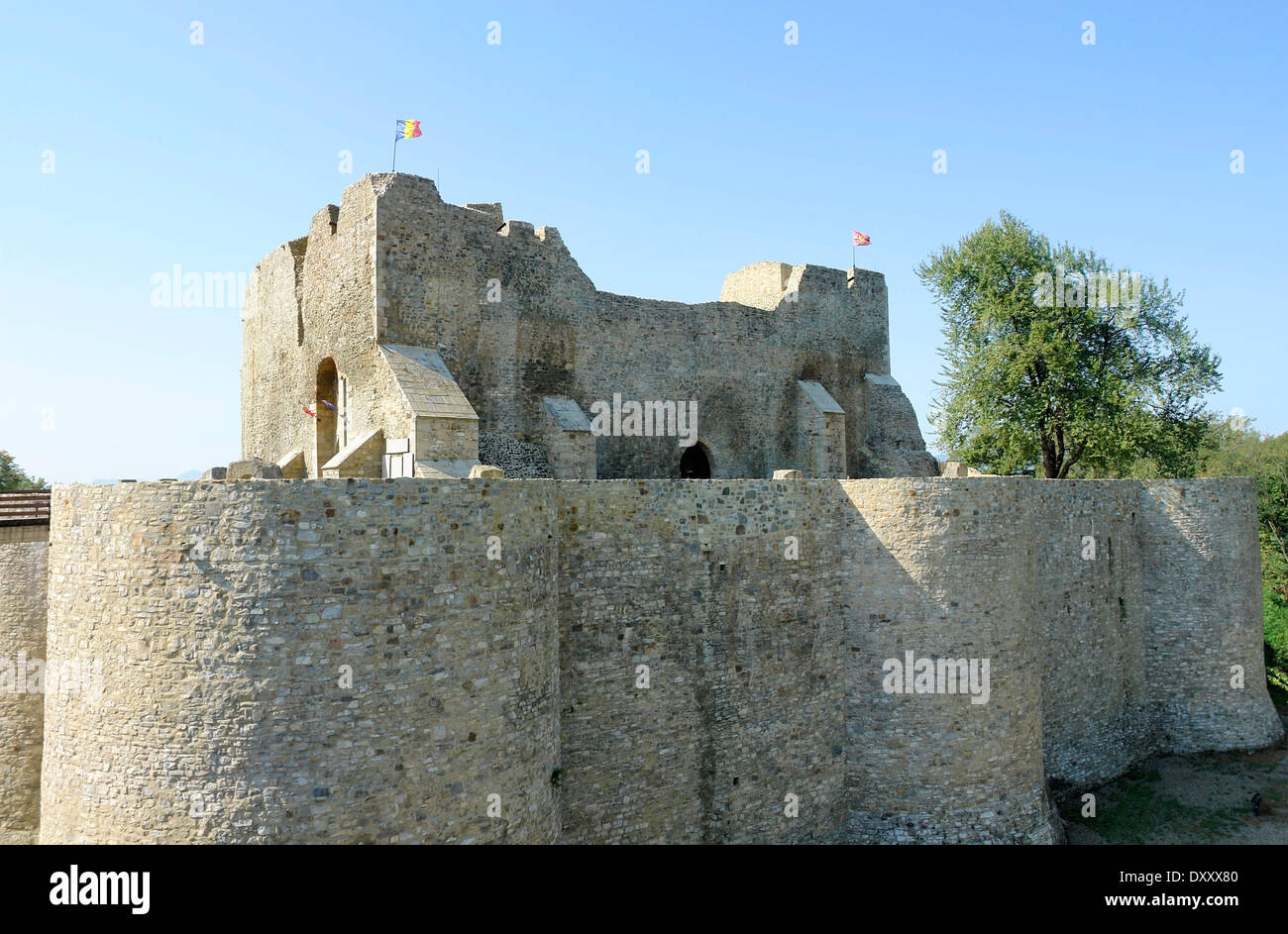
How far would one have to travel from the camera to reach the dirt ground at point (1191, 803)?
51.2 feet

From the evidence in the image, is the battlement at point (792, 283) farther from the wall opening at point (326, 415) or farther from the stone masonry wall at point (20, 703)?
the stone masonry wall at point (20, 703)

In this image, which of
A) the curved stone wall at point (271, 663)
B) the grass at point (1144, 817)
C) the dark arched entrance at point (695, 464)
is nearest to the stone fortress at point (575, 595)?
the curved stone wall at point (271, 663)

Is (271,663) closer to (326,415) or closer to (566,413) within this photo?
(566,413)

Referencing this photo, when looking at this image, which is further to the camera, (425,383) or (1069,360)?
(1069,360)

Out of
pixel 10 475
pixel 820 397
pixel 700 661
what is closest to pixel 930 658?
pixel 700 661

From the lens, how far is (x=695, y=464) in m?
22.2

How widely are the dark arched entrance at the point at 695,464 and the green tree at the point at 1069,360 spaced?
1301cm

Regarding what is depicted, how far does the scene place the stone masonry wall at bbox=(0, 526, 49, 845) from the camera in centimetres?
1166

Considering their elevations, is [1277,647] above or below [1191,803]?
above

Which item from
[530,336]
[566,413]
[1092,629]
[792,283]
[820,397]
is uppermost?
[792,283]

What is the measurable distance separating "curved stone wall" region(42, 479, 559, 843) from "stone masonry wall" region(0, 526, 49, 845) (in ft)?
12.2

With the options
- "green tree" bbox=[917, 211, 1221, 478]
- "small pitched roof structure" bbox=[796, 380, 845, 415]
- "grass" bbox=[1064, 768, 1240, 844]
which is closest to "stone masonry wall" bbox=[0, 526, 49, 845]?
"small pitched roof structure" bbox=[796, 380, 845, 415]

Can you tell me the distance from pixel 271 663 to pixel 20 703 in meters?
6.79
